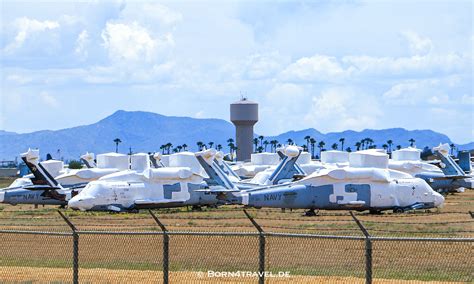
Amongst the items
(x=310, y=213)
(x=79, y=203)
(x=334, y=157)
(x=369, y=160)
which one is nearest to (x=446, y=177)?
(x=334, y=157)

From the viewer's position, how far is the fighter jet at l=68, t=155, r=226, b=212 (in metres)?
51.2

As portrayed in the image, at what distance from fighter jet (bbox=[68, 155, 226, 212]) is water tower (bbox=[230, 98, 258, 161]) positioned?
99160 millimetres

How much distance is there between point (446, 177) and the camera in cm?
6900

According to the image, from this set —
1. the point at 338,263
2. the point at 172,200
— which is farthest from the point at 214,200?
the point at 338,263

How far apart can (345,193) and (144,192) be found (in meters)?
10.8

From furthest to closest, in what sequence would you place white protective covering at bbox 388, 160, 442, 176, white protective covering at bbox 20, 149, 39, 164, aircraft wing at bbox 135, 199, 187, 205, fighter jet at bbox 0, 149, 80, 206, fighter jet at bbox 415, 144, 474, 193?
white protective covering at bbox 388, 160, 442, 176, fighter jet at bbox 415, 144, 474, 193, white protective covering at bbox 20, 149, 39, 164, fighter jet at bbox 0, 149, 80, 206, aircraft wing at bbox 135, 199, 187, 205

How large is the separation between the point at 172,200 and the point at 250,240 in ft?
71.4

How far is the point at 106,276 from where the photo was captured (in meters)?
22.3

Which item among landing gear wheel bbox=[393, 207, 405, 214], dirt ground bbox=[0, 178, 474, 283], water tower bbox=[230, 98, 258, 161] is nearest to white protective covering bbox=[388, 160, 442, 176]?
landing gear wheel bbox=[393, 207, 405, 214]

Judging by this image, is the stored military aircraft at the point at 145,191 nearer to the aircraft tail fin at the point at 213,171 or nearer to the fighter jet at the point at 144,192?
the fighter jet at the point at 144,192

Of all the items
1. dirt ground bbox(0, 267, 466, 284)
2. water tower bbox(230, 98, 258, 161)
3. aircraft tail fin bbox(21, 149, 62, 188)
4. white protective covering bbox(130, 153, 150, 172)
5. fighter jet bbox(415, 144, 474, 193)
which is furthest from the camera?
water tower bbox(230, 98, 258, 161)

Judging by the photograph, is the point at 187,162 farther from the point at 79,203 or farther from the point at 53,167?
the point at 79,203

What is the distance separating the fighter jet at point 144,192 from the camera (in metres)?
51.2

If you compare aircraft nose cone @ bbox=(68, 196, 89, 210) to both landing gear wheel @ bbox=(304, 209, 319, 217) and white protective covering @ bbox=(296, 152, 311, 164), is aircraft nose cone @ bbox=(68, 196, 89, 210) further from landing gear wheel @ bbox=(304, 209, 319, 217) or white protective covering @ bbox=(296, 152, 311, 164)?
white protective covering @ bbox=(296, 152, 311, 164)
